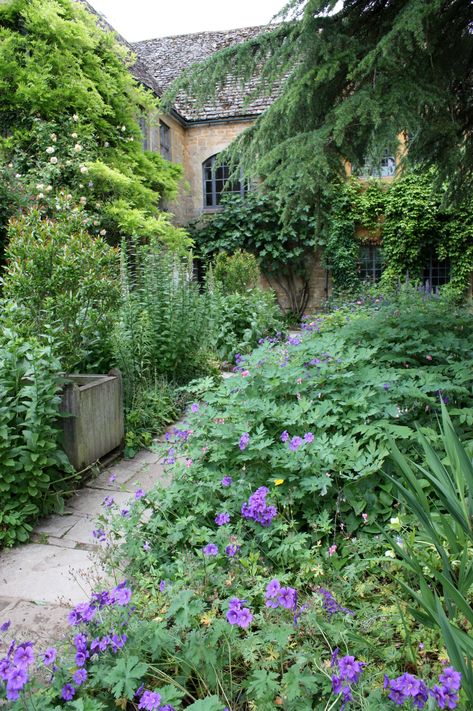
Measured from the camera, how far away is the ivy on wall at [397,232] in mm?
12680

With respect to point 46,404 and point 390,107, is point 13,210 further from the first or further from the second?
point 390,107

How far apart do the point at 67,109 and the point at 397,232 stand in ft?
27.9

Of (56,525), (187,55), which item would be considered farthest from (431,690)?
(187,55)

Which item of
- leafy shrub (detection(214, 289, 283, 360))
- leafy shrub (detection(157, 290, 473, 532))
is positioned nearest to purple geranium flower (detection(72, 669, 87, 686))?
leafy shrub (detection(157, 290, 473, 532))

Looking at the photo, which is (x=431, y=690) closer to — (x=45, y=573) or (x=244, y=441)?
(x=244, y=441)

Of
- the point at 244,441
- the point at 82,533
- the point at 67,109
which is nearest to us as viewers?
the point at 244,441

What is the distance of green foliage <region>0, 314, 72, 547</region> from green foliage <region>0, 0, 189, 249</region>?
18.3 ft

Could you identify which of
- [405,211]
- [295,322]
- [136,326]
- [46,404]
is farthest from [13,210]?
[405,211]

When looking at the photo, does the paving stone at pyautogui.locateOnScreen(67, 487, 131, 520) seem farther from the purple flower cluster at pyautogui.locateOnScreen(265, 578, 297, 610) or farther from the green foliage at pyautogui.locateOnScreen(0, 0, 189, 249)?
the green foliage at pyautogui.locateOnScreen(0, 0, 189, 249)

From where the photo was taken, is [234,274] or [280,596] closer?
[280,596]

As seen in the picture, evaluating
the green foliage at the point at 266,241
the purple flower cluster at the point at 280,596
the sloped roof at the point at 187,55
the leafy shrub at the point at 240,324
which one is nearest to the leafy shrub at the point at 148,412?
the leafy shrub at the point at 240,324

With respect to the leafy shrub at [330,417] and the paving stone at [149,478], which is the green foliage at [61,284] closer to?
the paving stone at [149,478]

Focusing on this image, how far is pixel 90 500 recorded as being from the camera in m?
3.17

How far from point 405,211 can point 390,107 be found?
11.0m
